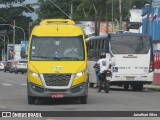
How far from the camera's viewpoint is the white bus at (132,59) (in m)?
32.0

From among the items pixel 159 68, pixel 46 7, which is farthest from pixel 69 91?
pixel 46 7

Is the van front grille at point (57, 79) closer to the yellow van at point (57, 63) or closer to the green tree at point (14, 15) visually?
the yellow van at point (57, 63)

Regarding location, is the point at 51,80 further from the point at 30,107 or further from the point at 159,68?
the point at 159,68

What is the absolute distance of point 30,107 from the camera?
2009 cm

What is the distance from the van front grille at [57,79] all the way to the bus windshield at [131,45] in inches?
479

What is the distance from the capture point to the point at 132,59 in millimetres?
32094

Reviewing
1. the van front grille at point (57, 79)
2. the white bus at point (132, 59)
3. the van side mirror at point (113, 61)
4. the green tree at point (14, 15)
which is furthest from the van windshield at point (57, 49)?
the green tree at point (14, 15)

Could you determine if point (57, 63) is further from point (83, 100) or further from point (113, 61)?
point (113, 61)

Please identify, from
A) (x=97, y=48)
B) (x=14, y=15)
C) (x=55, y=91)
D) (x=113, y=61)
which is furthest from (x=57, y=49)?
(x=14, y=15)

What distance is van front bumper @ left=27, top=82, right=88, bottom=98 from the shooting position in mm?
20516

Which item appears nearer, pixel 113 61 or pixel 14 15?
pixel 113 61

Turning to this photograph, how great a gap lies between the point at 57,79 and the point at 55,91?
0.47m

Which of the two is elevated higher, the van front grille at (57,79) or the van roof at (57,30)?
the van roof at (57,30)

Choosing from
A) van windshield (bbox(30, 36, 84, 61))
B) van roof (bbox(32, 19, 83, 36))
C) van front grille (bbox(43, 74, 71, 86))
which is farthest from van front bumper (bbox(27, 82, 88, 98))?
van roof (bbox(32, 19, 83, 36))
